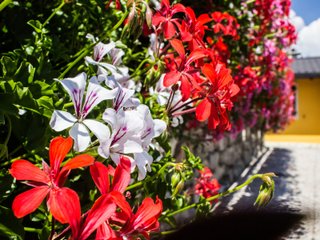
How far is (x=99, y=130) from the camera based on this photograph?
723 millimetres

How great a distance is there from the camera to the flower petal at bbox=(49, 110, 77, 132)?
2.31 feet

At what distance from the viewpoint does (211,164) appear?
213 inches

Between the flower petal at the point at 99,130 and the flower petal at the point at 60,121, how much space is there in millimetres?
25

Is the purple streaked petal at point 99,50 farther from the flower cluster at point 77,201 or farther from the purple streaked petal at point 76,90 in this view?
the flower cluster at point 77,201

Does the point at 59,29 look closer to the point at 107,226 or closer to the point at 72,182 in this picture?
the point at 72,182

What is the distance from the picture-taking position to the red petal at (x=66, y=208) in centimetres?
56

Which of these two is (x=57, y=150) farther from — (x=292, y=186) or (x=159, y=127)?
(x=292, y=186)

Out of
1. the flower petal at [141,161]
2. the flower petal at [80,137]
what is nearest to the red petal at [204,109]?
the flower petal at [141,161]

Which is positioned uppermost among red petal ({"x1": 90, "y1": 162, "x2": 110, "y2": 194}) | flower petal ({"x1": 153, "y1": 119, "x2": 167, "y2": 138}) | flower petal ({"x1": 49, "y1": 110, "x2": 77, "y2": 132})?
flower petal ({"x1": 49, "y1": 110, "x2": 77, "y2": 132})

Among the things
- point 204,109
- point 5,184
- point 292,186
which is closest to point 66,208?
point 5,184

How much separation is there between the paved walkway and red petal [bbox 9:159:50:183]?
280mm

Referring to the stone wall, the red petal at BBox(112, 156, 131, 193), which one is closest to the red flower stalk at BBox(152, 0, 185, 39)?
the red petal at BBox(112, 156, 131, 193)

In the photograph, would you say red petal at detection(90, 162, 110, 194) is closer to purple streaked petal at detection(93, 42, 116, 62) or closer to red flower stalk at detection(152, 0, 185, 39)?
purple streaked petal at detection(93, 42, 116, 62)

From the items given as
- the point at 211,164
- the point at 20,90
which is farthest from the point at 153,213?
the point at 211,164
